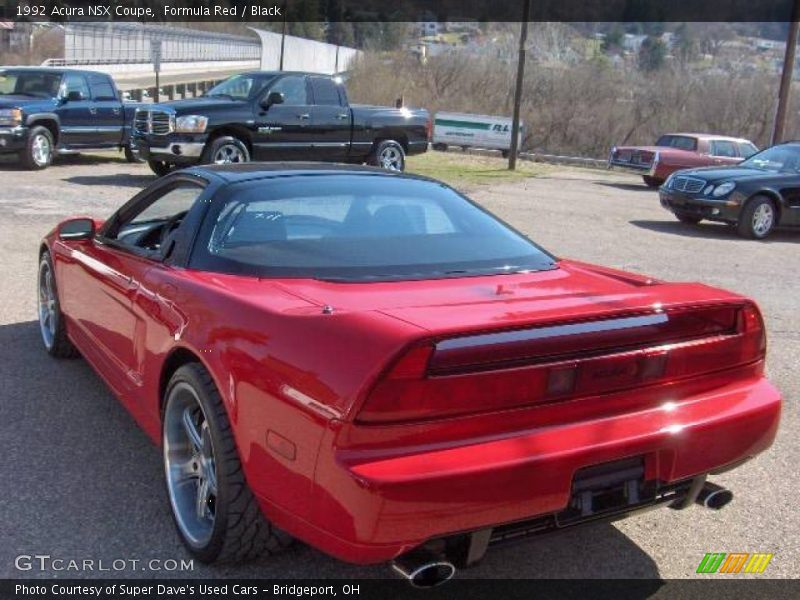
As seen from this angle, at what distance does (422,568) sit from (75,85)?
644 inches

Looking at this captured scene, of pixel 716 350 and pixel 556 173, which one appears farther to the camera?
pixel 556 173

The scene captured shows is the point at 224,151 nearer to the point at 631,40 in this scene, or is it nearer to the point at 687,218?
the point at 687,218

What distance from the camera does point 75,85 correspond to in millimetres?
16906

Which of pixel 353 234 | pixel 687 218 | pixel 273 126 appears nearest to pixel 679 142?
pixel 687 218

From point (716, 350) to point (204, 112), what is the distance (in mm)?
12219

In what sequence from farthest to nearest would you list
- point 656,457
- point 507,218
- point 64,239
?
point 507,218 < point 64,239 < point 656,457

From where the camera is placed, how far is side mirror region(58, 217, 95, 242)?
468 cm

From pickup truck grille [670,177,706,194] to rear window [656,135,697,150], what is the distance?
367 inches

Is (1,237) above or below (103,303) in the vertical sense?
below

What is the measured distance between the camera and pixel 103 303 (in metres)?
4.36

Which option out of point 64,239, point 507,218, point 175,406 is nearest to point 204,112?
point 507,218

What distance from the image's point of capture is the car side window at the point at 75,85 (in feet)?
54.8

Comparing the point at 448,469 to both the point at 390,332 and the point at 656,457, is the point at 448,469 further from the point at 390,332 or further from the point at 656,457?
the point at 656,457

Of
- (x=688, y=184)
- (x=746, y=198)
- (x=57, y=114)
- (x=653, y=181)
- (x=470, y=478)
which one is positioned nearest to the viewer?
(x=470, y=478)
